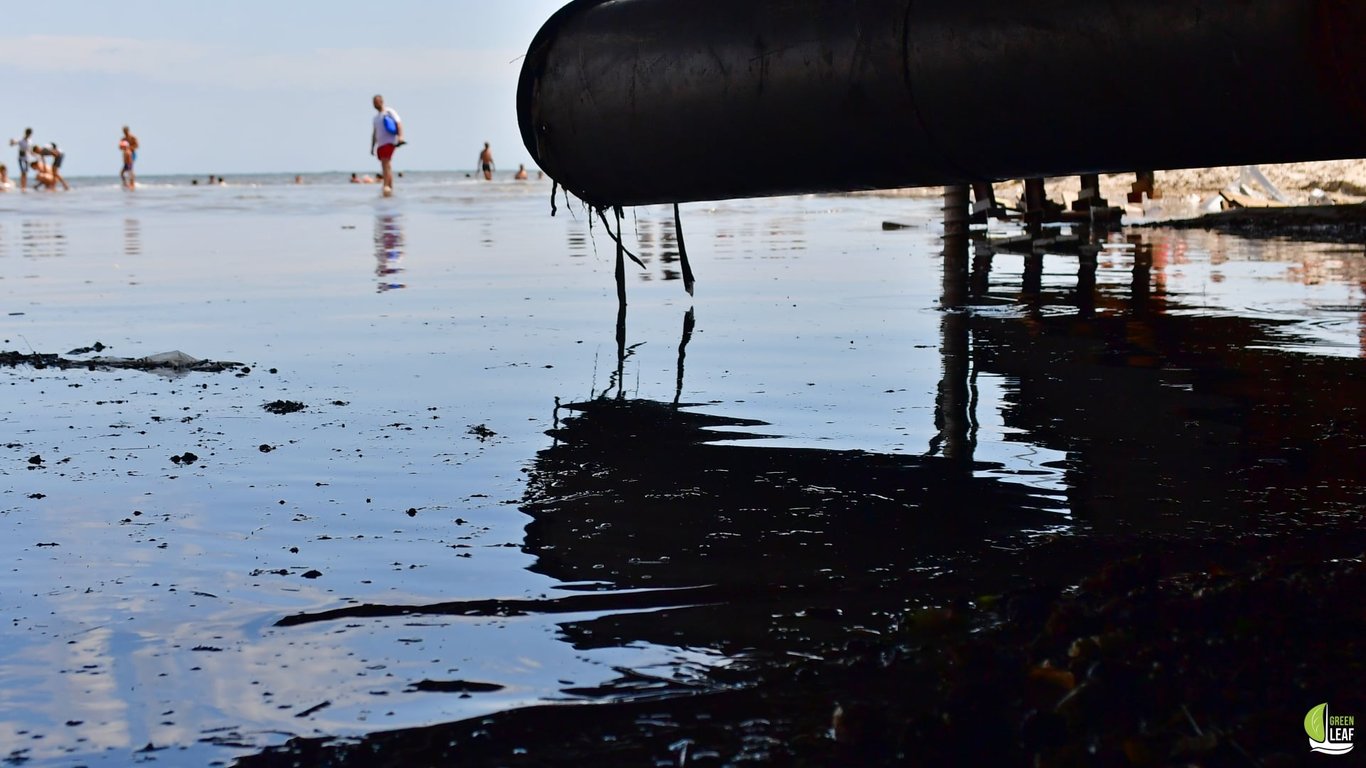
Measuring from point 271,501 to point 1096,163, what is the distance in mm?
2564

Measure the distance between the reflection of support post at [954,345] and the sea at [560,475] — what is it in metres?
0.03

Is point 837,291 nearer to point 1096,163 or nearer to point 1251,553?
point 1096,163

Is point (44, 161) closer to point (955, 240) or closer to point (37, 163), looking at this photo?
point (37, 163)

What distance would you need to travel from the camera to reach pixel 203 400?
5750mm

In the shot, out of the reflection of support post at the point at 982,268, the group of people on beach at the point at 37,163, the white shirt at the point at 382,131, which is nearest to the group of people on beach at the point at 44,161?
the group of people on beach at the point at 37,163

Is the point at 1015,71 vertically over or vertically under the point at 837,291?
over

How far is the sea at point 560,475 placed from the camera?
9.18 ft

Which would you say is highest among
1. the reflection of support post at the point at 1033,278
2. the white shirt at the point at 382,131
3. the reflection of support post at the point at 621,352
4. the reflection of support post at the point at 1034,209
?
the white shirt at the point at 382,131

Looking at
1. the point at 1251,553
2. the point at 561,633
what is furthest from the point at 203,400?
the point at 1251,553

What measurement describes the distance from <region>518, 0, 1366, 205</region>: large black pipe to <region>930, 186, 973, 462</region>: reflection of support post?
0.85 meters

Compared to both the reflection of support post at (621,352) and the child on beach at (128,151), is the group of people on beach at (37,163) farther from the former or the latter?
the reflection of support post at (621,352)

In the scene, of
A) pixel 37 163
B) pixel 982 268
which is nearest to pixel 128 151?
pixel 37 163

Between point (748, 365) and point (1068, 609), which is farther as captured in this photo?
point (748, 365)

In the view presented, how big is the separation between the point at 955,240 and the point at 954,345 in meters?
3.29
